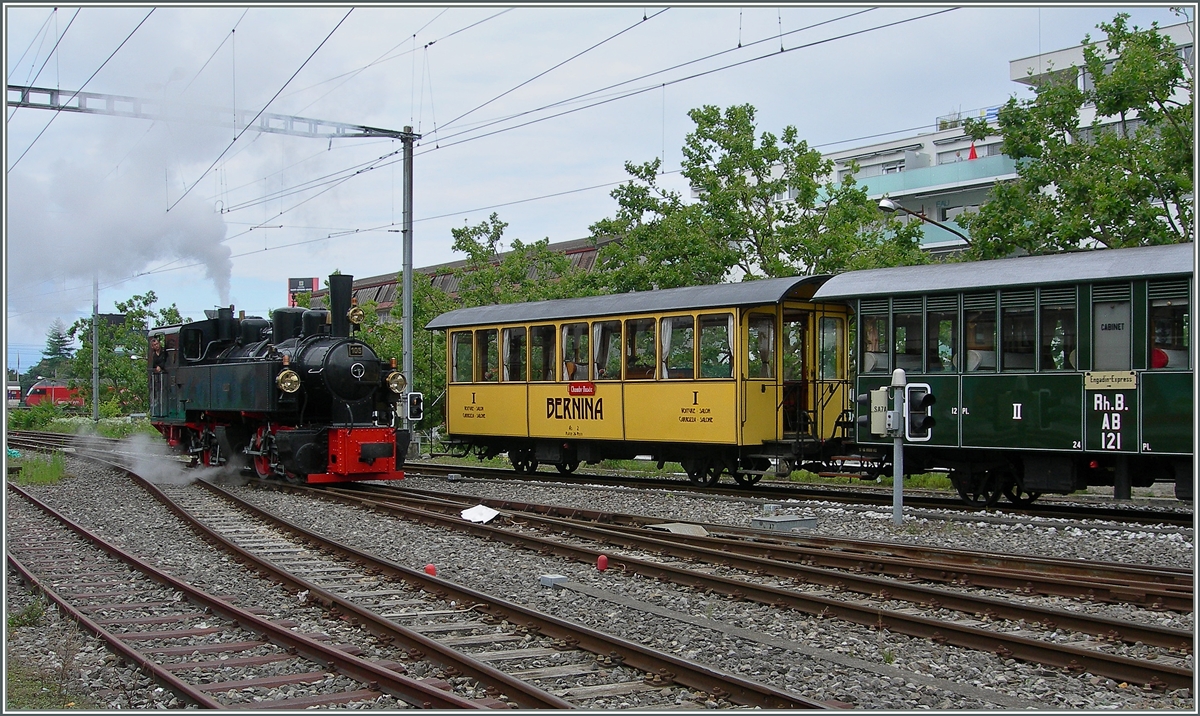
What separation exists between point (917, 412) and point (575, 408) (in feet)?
23.2

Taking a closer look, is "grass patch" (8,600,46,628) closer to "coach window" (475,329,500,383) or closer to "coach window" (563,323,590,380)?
"coach window" (563,323,590,380)

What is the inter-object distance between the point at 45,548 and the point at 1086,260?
11.9 meters

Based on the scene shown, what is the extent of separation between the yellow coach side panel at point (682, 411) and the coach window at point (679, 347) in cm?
16

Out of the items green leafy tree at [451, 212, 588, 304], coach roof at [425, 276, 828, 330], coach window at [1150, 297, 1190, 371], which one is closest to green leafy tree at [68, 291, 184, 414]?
green leafy tree at [451, 212, 588, 304]

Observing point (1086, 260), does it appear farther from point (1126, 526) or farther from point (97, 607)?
point (97, 607)

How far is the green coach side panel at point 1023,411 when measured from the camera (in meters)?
12.3

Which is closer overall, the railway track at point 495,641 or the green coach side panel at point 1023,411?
the railway track at point 495,641

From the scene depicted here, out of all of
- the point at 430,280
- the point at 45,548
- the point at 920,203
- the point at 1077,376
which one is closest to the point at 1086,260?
the point at 1077,376

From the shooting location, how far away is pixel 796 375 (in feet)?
52.8

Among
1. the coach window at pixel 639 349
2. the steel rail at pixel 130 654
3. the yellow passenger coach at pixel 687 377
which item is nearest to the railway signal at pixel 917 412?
the yellow passenger coach at pixel 687 377

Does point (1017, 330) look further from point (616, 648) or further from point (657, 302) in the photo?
point (616, 648)

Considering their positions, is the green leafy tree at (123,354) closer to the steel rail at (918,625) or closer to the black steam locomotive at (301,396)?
the black steam locomotive at (301,396)

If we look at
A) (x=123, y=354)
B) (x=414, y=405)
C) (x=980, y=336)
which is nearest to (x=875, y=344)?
(x=980, y=336)

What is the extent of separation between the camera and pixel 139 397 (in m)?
54.1
